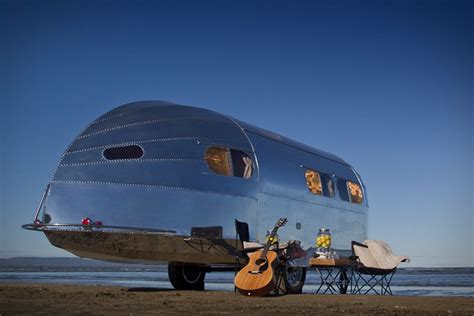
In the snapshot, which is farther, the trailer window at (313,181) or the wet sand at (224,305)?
the trailer window at (313,181)

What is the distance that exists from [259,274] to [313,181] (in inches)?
162

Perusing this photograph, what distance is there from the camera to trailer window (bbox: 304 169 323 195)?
578 inches

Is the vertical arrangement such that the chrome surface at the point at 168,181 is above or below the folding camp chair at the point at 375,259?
above

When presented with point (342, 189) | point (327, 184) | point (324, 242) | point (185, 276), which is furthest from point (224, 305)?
point (342, 189)

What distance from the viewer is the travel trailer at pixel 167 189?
1095 centimetres

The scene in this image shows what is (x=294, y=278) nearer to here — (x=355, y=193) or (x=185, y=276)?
(x=185, y=276)

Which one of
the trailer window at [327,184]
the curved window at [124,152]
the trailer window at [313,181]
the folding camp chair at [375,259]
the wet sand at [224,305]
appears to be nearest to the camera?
the wet sand at [224,305]

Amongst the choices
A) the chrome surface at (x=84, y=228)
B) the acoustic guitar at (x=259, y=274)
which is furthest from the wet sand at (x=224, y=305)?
the chrome surface at (x=84, y=228)

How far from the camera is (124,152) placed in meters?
11.5

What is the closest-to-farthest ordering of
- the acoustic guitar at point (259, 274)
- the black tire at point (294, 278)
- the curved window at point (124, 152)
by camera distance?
the acoustic guitar at point (259, 274)
the curved window at point (124, 152)
the black tire at point (294, 278)

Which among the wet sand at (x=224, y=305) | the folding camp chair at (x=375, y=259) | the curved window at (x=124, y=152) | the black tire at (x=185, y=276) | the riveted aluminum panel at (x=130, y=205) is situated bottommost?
the wet sand at (x=224, y=305)

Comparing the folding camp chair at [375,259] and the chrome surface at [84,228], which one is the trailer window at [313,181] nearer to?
the folding camp chair at [375,259]

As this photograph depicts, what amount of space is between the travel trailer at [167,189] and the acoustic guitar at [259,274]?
1.76 feet

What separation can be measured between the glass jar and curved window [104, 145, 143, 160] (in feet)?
15.2
